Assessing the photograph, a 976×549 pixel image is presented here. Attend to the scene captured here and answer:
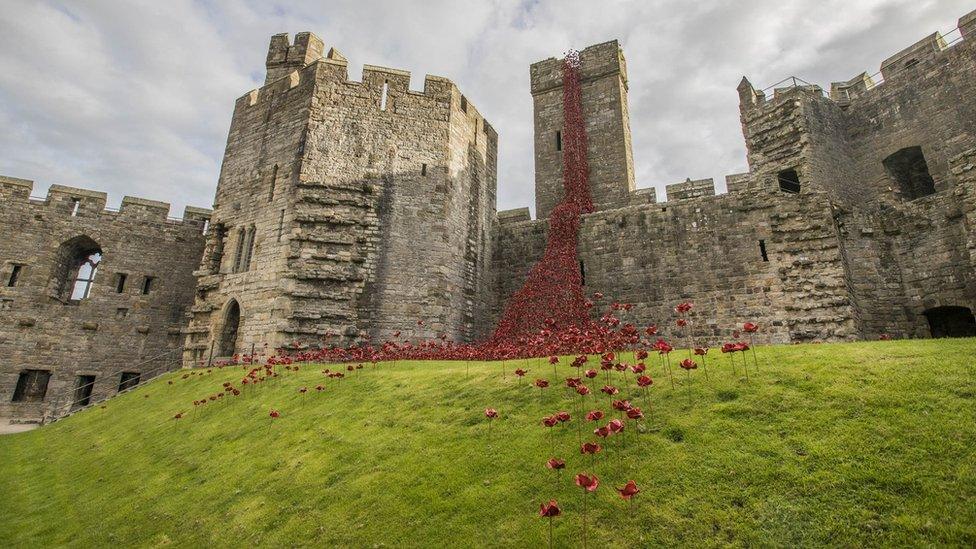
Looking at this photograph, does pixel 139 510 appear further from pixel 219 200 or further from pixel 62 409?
pixel 62 409

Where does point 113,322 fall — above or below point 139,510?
above

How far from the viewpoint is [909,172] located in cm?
2009

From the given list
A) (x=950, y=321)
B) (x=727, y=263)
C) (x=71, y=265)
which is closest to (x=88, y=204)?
(x=71, y=265)

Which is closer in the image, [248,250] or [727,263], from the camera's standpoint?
[727,263]

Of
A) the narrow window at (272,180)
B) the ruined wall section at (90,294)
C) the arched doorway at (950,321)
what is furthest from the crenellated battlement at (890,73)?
the ruined wall section at (90,294)

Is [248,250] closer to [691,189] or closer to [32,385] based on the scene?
[32,385]

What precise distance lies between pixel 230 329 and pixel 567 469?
51.4 ft

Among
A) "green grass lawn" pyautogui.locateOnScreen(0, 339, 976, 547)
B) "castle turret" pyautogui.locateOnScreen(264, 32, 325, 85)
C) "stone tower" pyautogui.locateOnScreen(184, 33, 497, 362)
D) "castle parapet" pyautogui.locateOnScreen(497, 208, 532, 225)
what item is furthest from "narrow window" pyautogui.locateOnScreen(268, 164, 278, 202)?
"green grass lawn" pyautogui.locateOnScreen(0, 339, 976, 547)

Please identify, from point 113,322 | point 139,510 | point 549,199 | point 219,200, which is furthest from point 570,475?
point 113,322

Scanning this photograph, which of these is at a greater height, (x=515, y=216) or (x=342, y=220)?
(x=515, y=216)

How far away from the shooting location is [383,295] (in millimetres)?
17047

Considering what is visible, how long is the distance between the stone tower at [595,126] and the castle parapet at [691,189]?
5.05m

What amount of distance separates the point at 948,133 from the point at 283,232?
24.7m

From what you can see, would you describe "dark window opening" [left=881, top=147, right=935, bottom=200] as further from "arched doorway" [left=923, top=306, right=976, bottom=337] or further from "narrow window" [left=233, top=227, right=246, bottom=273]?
"narrow window" [left=233, top=227, right=246, bottom=273]
